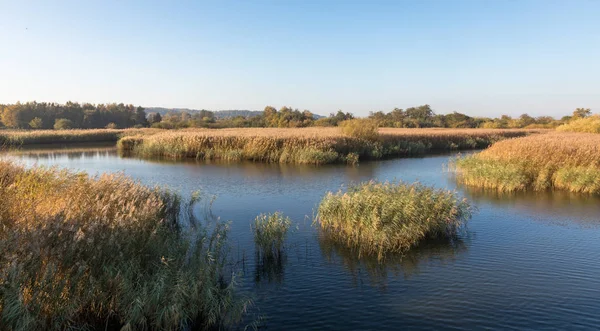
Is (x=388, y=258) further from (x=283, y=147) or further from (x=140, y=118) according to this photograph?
(x=140, y=118)

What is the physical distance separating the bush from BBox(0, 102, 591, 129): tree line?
32178 millimetres

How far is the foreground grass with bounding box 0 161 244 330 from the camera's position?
194 inches

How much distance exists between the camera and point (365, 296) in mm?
7168

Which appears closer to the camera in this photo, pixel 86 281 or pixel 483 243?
pixel 86 281

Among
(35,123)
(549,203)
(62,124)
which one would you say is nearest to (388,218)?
(549,203)

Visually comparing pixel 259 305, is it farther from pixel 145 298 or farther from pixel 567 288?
pixel 567 288

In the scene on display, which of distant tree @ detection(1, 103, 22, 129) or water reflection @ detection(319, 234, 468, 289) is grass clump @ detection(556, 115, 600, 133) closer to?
water reflection @ detection(319, 234, 468, 289)

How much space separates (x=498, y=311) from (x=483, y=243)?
12.5 feet

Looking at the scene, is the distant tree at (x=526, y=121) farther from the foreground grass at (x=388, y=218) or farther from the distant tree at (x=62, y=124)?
the distant tree at (x=62, y=124)

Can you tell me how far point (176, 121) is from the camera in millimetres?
81000

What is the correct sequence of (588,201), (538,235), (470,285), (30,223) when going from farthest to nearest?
1. (588,201)
2. (538,235)
3. (470,285)
4. (30,223)

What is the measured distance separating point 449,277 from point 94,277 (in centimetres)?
642

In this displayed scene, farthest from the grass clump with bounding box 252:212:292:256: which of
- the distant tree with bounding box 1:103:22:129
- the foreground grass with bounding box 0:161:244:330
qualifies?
the distant tree with bounding box 1:103:22:129

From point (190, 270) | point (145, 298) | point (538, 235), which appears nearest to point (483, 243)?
point (538, 235)
